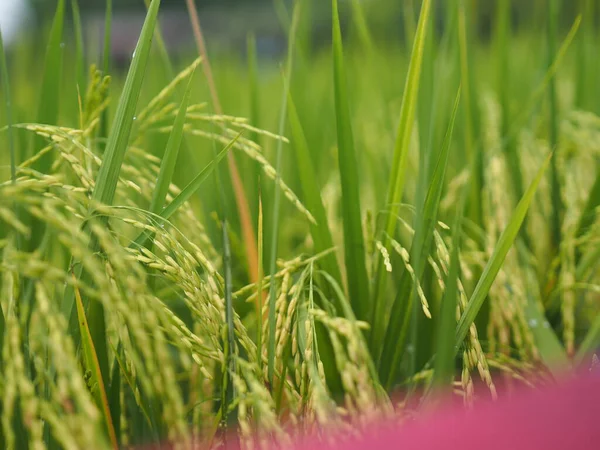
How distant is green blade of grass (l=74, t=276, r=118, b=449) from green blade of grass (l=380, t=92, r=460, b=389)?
0.29 meters

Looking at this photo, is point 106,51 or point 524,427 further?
point 106,51

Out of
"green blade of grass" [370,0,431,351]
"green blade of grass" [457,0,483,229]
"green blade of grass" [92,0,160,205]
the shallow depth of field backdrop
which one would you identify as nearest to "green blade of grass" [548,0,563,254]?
the shallow depth of field backdrop

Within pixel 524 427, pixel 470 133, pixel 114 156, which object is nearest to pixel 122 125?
pixel 114 156

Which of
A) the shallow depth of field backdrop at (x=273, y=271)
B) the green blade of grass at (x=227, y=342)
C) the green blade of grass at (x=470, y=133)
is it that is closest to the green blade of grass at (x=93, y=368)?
the shallow depth of field backdrop at (x=273, y=271)

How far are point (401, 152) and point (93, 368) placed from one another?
1.30 ft

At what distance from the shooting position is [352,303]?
2.21ft

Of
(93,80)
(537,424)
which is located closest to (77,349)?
(93,80)

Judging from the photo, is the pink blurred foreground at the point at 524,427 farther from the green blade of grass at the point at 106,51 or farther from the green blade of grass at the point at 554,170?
the green blade of grass at the point at 554,170

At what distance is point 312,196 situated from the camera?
2.15 feet

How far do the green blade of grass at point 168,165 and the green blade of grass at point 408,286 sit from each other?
0.26m

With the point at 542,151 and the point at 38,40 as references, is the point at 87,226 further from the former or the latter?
the point at 38,40

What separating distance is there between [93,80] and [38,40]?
2.40 metres

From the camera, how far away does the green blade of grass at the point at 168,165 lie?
22.8 inches

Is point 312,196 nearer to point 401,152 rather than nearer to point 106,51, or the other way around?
point 401,152
